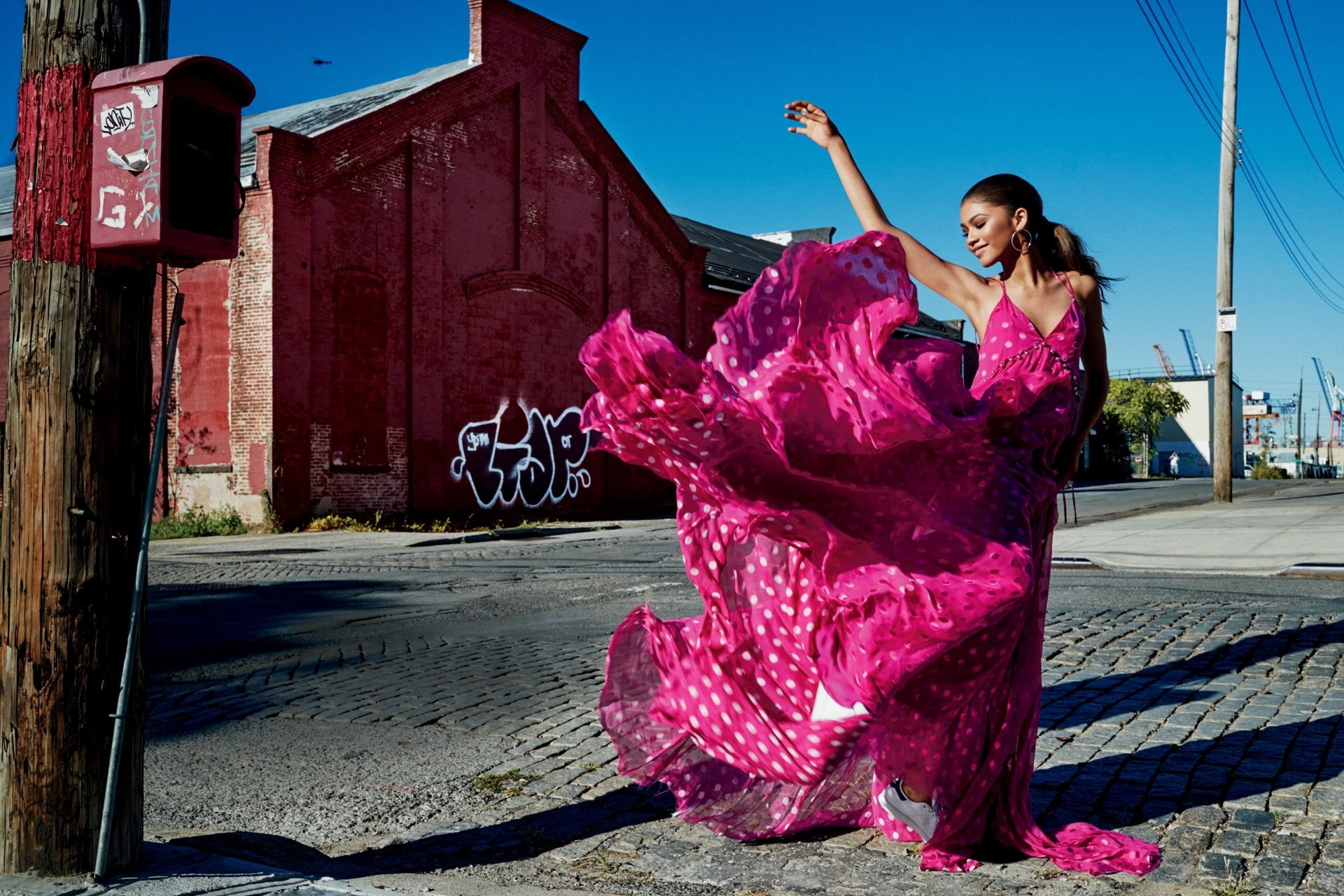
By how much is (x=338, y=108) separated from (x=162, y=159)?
21614mm

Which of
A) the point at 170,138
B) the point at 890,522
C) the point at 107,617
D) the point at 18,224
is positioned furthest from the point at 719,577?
the point at 18,224

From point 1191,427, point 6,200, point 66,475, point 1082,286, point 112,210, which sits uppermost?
point 6,200

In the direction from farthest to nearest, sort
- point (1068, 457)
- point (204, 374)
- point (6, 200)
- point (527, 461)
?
point (6, 200) < point (527, 461) < point (204, 374) < point (1068, 457)

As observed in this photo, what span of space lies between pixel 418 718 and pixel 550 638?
2229mm

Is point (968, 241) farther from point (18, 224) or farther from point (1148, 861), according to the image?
point (18, 224)

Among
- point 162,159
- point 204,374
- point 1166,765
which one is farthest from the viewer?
point 204,374

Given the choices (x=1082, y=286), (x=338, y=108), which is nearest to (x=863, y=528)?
(x=1082, y=286)

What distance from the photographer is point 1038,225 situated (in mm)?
3344

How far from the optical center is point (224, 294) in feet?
61.2

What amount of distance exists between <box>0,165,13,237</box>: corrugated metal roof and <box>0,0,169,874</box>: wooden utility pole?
1773 centimetres

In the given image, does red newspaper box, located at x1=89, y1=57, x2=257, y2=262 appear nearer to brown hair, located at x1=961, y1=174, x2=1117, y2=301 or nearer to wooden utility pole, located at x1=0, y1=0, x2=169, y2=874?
wooden utility pole, located at x1=0, y1=0, x2=169, y2=874

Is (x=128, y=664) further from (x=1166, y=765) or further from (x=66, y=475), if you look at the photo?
(x=1166, y=765)

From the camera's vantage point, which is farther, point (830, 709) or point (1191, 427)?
point (1191, 427)

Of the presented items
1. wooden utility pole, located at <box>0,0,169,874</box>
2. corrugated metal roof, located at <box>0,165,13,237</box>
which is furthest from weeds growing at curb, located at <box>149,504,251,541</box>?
wooden utility pole, located at <box>0,0,169,874</box>
